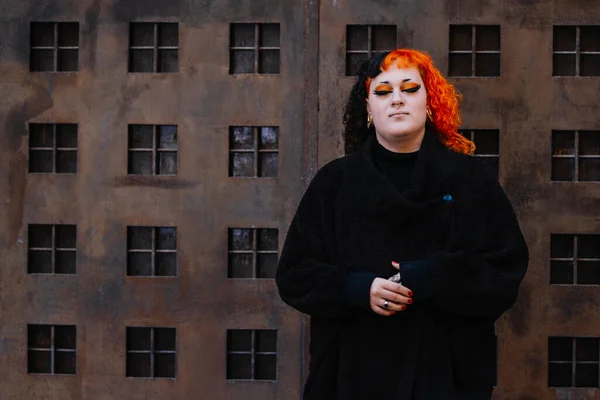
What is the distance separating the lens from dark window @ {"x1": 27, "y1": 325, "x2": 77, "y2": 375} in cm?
539

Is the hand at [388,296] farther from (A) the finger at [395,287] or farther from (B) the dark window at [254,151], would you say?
(B) the dark window at [254,151]

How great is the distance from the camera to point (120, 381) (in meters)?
5.33

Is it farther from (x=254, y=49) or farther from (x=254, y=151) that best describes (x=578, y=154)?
(x=254, y=49)

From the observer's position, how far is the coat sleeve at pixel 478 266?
9.43 ft

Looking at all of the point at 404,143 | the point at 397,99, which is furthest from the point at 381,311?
the point at 397,99

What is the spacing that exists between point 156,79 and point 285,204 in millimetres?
1079

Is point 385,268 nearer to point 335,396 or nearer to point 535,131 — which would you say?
point 335,396

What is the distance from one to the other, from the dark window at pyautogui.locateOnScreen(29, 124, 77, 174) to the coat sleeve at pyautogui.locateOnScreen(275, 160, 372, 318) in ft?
8.61

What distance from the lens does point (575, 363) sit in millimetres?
5168

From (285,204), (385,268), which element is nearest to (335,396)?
(385,268)

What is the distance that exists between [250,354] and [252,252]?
61 cm

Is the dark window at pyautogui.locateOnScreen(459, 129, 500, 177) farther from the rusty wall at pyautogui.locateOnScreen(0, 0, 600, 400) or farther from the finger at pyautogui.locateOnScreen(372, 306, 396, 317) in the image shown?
the finger at pyautogui.locateOnScreen(372, 306, 396, 317)

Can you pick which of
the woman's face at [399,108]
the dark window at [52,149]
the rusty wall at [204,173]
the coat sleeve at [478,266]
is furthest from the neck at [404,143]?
the dark window at [52,149]

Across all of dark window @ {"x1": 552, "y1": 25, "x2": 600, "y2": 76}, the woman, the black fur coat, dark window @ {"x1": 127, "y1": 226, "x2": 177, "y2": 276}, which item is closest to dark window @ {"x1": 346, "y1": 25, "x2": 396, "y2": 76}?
dark window @ {"x1": 552, "y1": 25, "x2": 600, "y2": 76}
